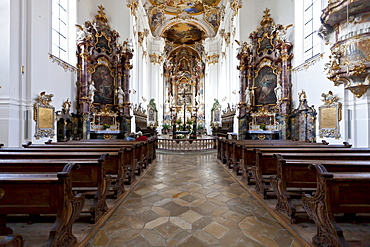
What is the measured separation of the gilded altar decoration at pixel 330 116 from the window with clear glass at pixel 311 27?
3114 mm

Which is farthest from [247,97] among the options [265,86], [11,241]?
[11,241]

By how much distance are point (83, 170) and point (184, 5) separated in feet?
64.1

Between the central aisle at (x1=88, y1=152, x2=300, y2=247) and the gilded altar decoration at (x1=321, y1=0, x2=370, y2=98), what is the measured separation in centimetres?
475

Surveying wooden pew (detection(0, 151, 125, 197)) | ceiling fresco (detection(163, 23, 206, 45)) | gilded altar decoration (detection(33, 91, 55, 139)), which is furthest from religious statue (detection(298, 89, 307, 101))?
ceiling fresco (detection(163, 23, 206, 45))

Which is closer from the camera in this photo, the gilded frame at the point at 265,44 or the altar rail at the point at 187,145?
the altar rail at the point at 187,145

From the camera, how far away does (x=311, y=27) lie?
9.10 m

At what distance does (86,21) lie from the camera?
1085 centimetres

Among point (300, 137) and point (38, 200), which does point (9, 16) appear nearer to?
point (38, 200)

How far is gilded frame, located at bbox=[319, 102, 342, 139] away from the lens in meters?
6.38

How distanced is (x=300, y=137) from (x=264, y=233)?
8.38 m

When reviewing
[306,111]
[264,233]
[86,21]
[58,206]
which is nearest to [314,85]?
[306,111]

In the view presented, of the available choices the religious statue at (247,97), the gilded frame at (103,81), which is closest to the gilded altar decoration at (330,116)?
the religious statue at (247,97)

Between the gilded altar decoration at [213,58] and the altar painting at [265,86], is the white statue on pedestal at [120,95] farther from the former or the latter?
the gilded altar decoration at [213,58]

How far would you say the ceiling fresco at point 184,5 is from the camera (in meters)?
16.9
